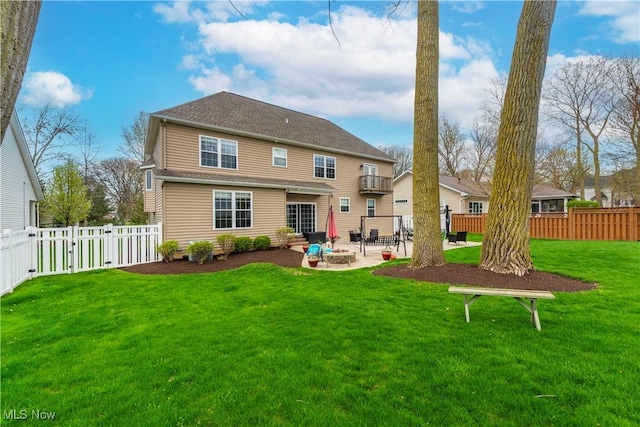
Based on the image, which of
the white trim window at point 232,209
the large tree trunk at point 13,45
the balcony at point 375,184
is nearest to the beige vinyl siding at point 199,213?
the white trim window at point 232,209

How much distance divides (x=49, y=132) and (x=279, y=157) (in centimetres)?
2123

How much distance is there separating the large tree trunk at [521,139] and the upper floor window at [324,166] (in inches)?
480

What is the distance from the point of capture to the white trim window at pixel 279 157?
627 inches

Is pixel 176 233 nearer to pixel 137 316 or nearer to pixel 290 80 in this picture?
pixel 137 316

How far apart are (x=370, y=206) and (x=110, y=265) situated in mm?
15445

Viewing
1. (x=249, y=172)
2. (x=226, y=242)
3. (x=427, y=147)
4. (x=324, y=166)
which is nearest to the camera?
(x=427, y=147)

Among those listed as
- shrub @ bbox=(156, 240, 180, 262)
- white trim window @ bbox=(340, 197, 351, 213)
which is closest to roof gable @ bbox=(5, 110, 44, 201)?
shrub @ bbox=(156, 240, 180, 262)

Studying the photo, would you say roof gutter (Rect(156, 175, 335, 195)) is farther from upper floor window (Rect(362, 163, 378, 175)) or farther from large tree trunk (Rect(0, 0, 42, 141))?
large tree trunk (Rect(0, 0, 42, 141))

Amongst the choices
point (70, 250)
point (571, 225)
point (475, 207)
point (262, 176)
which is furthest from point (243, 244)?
point (475, 207)

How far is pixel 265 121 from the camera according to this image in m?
16.8

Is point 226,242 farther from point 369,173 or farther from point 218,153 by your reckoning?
point 369,173

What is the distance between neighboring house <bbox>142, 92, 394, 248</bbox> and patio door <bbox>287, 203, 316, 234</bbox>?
0.06m

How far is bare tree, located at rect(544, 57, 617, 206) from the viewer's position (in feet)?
69.0

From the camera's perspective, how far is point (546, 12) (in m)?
6.09
